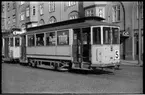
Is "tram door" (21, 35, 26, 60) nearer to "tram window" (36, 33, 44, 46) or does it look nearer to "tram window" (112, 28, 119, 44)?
"tram window" (36, 33, 44, 46)

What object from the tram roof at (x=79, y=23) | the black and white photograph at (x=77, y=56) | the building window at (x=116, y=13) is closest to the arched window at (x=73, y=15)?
the building window at (x=116, y=13)

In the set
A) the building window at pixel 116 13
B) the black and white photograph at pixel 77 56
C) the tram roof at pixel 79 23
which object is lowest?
the black and white photograph at pixel 77 56

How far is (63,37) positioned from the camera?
14609 millimetres

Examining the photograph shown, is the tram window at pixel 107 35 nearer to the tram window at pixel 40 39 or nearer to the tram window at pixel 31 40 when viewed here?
the tram window at pixel 40 39

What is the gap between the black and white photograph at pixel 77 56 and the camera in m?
9.48

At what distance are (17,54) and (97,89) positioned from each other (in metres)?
15.0

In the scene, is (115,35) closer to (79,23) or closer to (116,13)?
(79,23)

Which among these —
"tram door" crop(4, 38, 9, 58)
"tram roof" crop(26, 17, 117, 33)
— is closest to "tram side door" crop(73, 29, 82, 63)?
"tram roof" crop(26, 17, 117, 33)

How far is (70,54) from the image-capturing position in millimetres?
13953

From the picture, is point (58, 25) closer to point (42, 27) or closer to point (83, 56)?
point (42, 27)

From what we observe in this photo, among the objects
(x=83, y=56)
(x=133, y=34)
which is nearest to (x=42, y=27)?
(x=83, y=56)

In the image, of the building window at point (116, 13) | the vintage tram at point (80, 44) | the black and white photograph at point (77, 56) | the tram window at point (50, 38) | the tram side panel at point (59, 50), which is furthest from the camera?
the building window at point (116, 13)

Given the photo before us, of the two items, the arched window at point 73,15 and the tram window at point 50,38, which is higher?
the arched window at point 73,15

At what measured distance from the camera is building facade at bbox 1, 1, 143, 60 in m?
25.1
